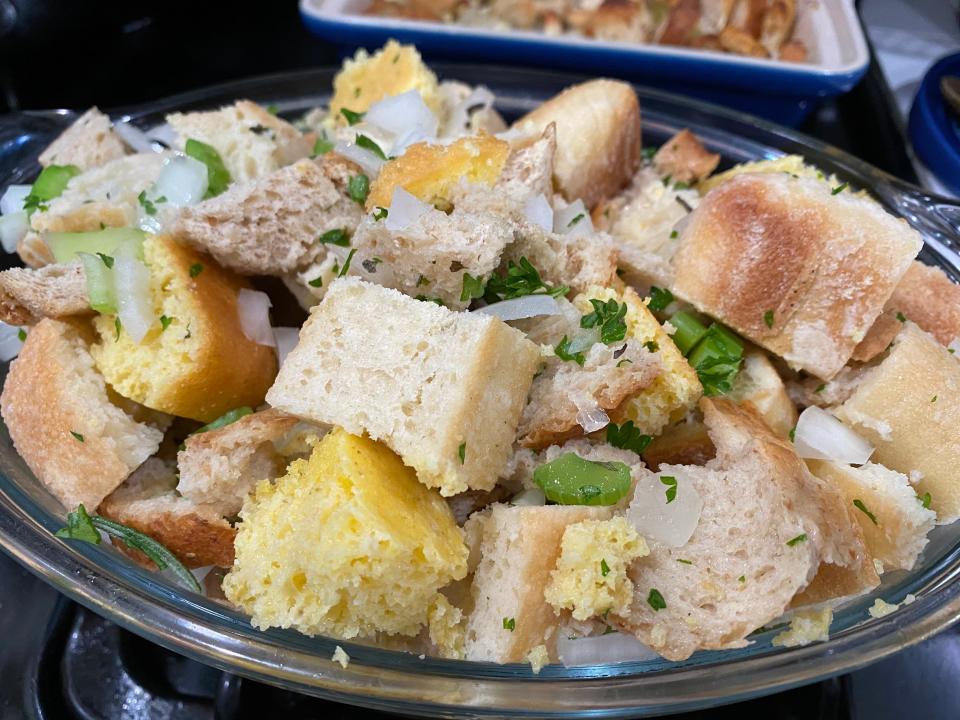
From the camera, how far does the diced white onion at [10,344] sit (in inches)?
54.1

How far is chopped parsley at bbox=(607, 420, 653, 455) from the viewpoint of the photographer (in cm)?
111

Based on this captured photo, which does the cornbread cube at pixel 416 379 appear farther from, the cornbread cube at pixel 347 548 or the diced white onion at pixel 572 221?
the diced white onion at pixel 572 221

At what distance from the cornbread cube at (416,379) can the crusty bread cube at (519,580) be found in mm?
82

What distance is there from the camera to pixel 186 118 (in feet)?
5.07

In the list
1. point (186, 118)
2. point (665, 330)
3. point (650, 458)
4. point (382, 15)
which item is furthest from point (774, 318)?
point (382, 15)

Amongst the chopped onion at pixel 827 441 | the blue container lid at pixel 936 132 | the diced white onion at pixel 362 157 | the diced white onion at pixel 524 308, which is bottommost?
the blue container lid at pixel 936 132

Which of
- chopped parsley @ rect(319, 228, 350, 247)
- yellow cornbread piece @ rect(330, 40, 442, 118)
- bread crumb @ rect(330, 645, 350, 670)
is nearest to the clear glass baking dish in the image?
bread crumb @ rect(330, 645, 350, 670)

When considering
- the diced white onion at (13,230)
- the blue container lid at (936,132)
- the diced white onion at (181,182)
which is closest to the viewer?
Answer: the diced white onion at (181,182)

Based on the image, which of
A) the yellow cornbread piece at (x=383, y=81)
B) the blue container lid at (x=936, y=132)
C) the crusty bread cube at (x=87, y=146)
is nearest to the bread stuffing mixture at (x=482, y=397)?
the crusty bread cube at (x=87, y=146)

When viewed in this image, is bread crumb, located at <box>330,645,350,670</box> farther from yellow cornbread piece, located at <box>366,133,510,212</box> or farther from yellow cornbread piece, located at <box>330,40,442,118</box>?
yellow cornbread piece, located at <box>330,40,442,118</box>

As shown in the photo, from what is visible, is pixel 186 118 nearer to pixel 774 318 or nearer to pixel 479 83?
pixel 479 83

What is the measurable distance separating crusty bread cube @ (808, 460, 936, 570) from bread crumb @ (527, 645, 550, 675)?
1.58 ft

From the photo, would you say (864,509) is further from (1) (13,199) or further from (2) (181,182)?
(1) (13,199)

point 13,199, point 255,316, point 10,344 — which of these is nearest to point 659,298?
point 255,316
